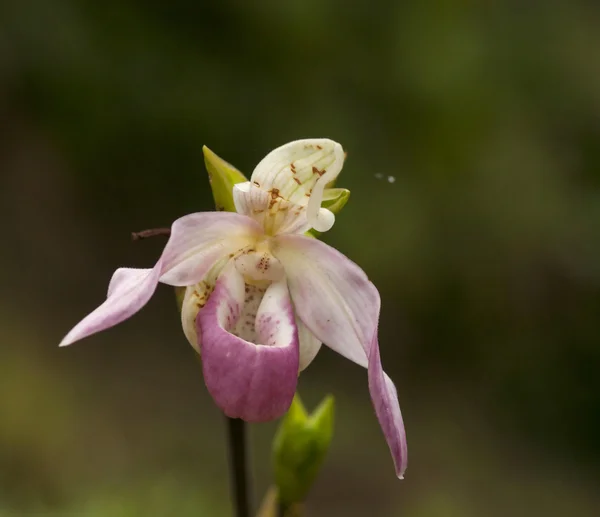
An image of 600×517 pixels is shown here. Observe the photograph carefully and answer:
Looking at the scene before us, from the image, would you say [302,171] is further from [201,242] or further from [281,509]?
[281,509]

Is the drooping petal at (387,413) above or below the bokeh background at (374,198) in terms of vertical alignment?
above

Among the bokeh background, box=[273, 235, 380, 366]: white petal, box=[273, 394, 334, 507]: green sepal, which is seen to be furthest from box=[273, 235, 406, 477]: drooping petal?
the bokeh background

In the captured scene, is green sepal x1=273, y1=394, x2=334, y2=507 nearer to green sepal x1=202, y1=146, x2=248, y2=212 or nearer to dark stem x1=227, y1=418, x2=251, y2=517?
dark stem x1=227, y1=418, x2=251, y2=517

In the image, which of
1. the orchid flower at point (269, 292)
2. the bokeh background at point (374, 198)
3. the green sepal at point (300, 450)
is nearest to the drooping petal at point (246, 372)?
the orchid flower at point (269, 292)

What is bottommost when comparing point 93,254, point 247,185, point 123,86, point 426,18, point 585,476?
point 585,476

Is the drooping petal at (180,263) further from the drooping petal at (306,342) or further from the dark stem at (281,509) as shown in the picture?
the dark stem at (281,509)

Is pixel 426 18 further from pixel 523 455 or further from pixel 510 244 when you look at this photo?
pixel 523 455

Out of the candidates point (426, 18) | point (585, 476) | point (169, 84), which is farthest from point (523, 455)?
point (169, 84)

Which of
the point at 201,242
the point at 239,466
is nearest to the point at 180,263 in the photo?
the point at 201,242
